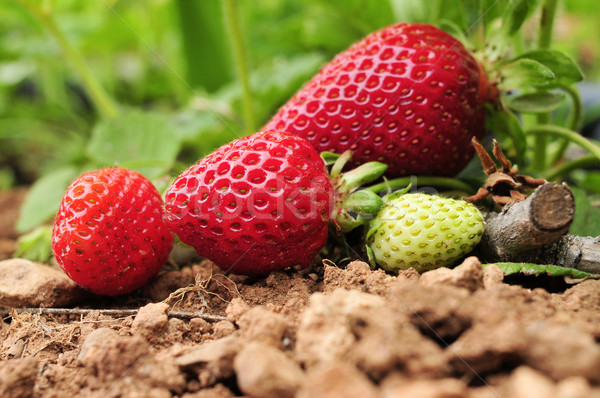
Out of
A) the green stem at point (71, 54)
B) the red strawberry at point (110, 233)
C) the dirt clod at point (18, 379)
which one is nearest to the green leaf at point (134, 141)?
the green stem at point (71, 54)

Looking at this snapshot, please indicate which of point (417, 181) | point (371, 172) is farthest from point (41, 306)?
point (417, 181)

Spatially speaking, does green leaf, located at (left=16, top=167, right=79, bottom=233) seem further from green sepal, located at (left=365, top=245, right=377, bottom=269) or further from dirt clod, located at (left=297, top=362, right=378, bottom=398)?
dirt clod, located at (left=297, top=362, right=378, bottom=398)

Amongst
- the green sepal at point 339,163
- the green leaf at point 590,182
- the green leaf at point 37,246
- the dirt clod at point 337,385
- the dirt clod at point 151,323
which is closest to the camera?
the dirt clod at point 337,385

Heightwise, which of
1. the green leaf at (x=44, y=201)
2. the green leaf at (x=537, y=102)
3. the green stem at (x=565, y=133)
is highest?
the green leaf at (x=537, y=102)

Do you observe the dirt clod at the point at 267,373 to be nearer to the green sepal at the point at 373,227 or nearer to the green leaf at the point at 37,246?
the green sepal at the point at 373,227

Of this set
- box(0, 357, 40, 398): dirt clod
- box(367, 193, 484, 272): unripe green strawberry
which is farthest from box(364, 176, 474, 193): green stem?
box(0, 357, 40, 398): dirt clod

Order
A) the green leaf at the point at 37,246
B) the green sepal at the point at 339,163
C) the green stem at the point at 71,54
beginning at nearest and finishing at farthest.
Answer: the green sepal at the point at 339,163, the green leaf at the point at 37,246, the green stem at the point at 71,54
